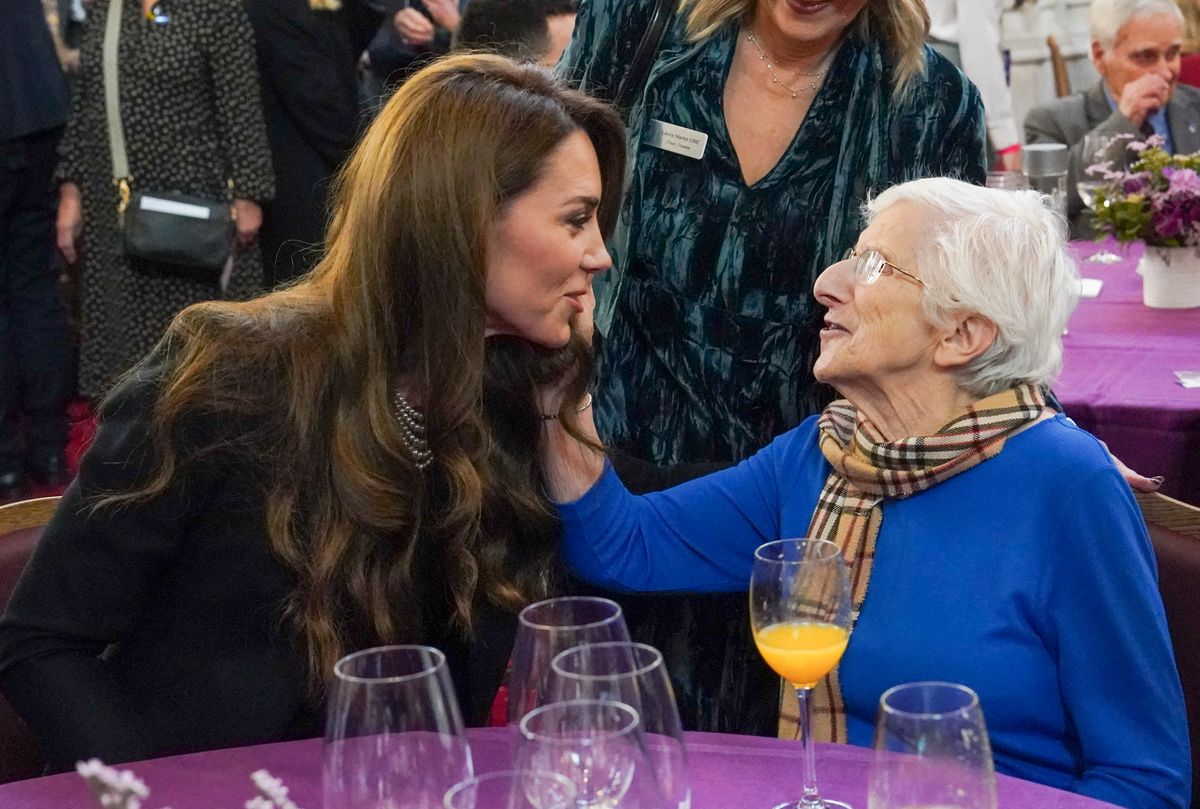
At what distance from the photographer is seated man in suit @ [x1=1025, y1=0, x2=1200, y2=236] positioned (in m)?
4.76

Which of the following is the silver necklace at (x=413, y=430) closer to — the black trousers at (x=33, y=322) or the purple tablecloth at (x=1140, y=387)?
the purple tablecloth at (x=1140, y=387)

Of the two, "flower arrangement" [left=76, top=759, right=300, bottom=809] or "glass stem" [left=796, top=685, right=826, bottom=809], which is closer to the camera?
"flower arrangement" [left=76, top=759, right=300, bottom=809]

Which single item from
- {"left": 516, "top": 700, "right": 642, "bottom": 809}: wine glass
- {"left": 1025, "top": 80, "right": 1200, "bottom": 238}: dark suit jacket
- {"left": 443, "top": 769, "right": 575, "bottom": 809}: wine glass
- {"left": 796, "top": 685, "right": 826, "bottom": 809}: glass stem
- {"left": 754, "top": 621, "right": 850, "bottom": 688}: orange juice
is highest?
{"left": 1025, "top": 80, "right": 1200, "bottom": 238}: dark suit jacket

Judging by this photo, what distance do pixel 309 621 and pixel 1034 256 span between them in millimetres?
961

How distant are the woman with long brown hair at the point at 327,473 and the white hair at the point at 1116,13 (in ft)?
11.5

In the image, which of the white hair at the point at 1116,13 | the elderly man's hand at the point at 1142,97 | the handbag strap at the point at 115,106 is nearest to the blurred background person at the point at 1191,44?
the white hair at the point at 1116,13

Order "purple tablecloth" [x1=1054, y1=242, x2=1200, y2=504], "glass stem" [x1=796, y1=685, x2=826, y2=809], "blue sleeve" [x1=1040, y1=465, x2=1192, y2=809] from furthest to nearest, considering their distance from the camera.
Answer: "purple tablecloth" [x1=1054, y1=242, x2=1200, y2=504]
"blue sleeve" [x1=1040, y1=465, x2=1192, y2=809]
"glass stem" [x1=796, y1=685, x2=826, y2=809]

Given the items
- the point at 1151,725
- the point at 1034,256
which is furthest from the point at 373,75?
the point at 1151,725

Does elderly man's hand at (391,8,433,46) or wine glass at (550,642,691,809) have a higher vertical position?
elderly man's hand at (391,8,433,46)

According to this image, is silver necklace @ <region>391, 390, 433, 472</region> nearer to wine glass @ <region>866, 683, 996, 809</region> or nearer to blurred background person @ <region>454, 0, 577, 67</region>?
wine glass @ <region>866, 683, 996, 809</region>

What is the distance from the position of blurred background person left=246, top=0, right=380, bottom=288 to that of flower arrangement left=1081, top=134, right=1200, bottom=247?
2035 millimetres

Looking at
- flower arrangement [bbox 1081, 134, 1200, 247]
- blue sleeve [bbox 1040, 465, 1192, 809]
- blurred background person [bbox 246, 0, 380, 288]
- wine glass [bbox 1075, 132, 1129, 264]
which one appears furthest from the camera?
blurred background person [bbox 246, 0, 380, 288]

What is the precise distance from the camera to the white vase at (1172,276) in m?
3.57

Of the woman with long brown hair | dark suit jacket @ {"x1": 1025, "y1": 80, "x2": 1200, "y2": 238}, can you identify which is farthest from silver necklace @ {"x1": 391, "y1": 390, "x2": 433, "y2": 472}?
dark suit jacket @ {"x1": 1025, "y1": 80, "x2": 1200, "y2": 238}
